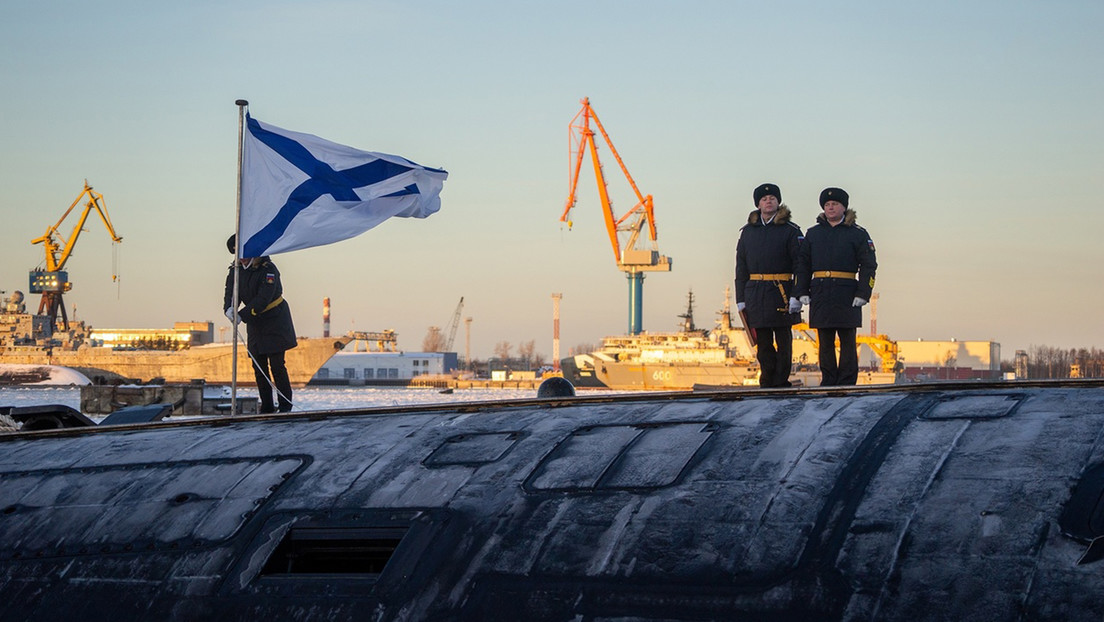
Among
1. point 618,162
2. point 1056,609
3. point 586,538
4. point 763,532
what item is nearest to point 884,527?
point 763,532

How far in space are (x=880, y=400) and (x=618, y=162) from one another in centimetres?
9200

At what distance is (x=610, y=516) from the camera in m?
3.03

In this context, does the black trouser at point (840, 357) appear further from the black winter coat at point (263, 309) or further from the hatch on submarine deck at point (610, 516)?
the black winter coat at point (263, 309)

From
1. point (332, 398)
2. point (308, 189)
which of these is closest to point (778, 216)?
point (308, 189)

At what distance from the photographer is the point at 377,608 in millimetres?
3012

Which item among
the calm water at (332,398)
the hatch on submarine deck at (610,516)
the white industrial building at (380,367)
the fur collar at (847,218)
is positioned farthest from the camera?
the white industrial building at (380,367)

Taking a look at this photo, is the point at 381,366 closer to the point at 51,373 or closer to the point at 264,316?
the point at 51,373

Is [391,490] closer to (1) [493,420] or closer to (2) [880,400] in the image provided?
(1) [493,420]

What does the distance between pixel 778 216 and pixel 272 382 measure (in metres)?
4.82

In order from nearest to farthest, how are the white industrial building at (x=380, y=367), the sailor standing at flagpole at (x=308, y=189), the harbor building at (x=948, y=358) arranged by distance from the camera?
1. the sailor standing at flagpole at (x=308, y=189)
2. the harbor building at (x=948, y=358)
3. the white industrial building at (x=380, y=367)

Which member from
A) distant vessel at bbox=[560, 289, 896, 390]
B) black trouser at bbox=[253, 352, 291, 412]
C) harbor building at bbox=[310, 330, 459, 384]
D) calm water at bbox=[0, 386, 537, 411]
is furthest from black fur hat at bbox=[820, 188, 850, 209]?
harbor building at bbox=[310, 330, 459, 384]

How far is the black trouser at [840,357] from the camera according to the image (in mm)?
7707

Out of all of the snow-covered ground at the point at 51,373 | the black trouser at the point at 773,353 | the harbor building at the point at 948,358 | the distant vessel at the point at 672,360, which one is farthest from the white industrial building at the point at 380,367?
the black trouser at the point at 773,353

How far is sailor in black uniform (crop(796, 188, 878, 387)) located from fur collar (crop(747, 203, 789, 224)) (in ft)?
0.71
